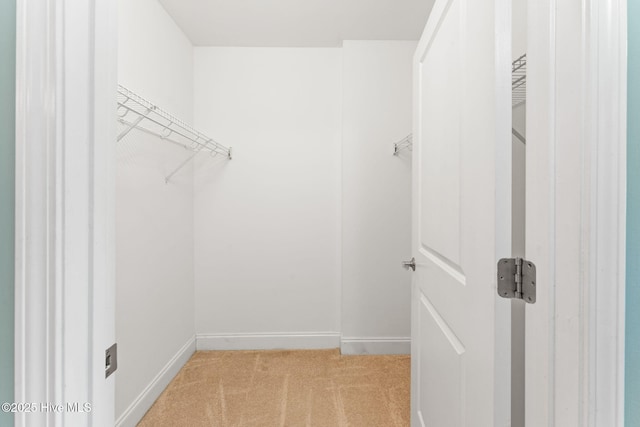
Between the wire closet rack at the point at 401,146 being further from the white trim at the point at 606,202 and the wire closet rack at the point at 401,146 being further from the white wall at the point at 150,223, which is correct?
the white trim at the point at 606,202

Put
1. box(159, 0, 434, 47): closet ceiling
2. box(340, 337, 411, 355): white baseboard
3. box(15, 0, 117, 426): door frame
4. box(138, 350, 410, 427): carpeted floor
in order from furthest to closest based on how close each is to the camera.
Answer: box(340, 337, 411, 355): white baseboard < box(159, 0, 434, 47): closet ceiling < box(138, 350, 410, 427): carpeted floor < box(15, 0, 117, 426): door frame

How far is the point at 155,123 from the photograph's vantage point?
1.68 metres

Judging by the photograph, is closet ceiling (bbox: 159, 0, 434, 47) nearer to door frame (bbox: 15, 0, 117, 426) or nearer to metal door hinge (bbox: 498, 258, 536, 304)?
door frame (bbox: 15, 0, 117, 426)

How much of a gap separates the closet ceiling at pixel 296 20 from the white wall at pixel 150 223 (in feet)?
0.56

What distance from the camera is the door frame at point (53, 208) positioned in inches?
19.3

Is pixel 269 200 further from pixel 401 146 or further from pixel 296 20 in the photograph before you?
pixel 296 20

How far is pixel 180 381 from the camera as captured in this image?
2.03 m

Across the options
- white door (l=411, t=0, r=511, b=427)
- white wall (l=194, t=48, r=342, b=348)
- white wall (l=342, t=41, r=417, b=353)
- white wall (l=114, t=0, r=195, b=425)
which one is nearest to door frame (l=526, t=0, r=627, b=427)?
white door (l=411, t=0, r=511, b=427)

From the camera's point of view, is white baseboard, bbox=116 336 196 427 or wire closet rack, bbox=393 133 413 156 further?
wire closet rack, bbox=393 133 413 156

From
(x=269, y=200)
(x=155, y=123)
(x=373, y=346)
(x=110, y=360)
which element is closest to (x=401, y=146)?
(x=269, y=200)

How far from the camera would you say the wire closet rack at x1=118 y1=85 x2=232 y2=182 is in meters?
1.38

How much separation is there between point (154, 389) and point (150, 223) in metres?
0.97

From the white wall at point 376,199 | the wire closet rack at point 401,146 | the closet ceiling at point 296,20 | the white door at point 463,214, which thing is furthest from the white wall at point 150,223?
the wire closet rack at point 401,146

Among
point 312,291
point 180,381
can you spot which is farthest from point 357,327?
point 180,381
